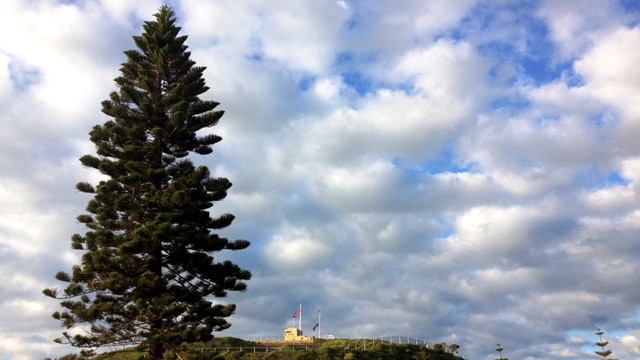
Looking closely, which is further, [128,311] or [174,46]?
[174,46]

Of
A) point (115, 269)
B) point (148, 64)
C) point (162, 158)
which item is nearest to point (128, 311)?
point (115, 269)

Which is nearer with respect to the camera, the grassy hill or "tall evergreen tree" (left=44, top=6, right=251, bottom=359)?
"tall evergreen tree" (left=44, top=6, right=251, bottom=359)

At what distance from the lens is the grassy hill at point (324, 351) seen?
130 ft

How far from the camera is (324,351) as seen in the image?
40062mm

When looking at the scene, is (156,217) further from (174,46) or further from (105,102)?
(174,46)

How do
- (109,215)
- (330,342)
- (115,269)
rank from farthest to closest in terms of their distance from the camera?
(330,342)
(109,215)
(115,269)

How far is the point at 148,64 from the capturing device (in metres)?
36.3

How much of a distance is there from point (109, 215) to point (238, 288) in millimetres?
8266

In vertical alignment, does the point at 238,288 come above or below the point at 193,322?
above

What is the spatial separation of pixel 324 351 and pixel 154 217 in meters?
15.5

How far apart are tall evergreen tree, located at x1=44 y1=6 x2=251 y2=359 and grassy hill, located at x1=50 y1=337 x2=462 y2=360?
17.0 ft

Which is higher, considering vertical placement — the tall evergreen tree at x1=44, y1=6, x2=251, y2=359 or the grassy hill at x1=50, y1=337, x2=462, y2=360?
the tall evergreen tree at x1=44, y1=6, x2=251, y2=359

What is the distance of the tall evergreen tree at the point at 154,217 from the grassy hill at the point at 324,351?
5.19 m

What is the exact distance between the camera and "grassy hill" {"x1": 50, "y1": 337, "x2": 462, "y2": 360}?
3966 centimetres
